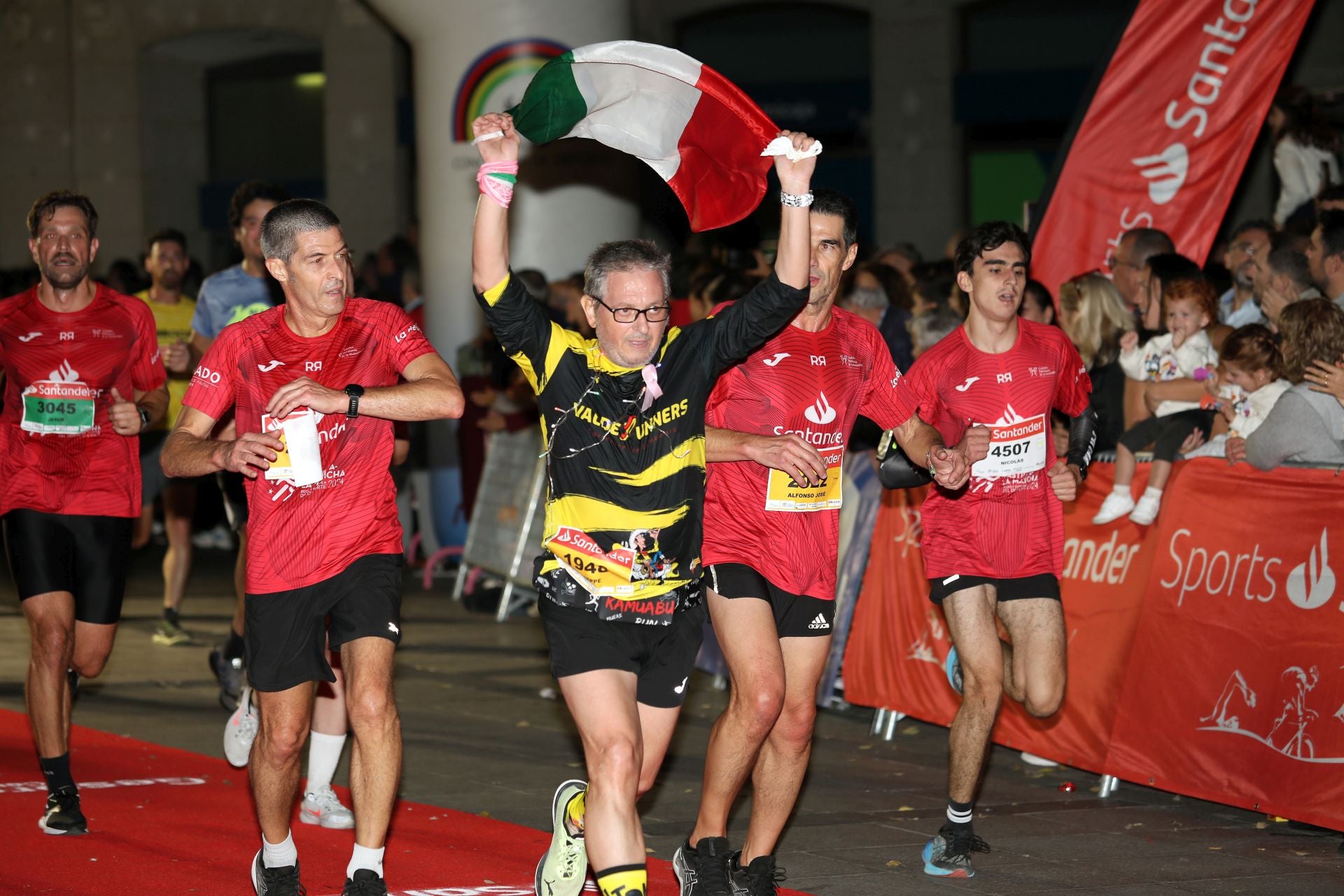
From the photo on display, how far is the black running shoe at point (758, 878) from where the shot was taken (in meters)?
5.51

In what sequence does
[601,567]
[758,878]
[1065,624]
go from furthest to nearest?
[1065,624], [758,878], [601,567]

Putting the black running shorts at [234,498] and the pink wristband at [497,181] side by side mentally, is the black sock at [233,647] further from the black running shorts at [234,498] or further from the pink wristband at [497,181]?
the pink wristband at [497,181]

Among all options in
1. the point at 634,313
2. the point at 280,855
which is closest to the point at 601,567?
the point at 634,313

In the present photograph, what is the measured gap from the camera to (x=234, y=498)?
26.2 ft

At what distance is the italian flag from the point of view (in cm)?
536

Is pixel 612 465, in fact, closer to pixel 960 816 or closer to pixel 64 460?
pixel 960 816

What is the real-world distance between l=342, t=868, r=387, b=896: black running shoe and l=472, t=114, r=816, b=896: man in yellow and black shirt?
559 millimetres

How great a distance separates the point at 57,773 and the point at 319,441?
7.07ft

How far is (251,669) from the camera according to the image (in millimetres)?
5391

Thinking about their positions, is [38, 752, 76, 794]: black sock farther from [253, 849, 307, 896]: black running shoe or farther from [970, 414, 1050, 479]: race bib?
[970, 414, 1050, 479]: race bib

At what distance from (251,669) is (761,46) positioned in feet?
56.2

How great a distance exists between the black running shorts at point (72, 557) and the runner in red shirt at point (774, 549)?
2563 mm

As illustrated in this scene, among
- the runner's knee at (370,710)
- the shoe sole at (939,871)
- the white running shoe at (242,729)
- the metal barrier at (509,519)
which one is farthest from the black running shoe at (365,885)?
the metal barrier at (509,519)

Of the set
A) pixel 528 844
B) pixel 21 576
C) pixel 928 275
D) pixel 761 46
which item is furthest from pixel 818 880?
pixel 761 46
